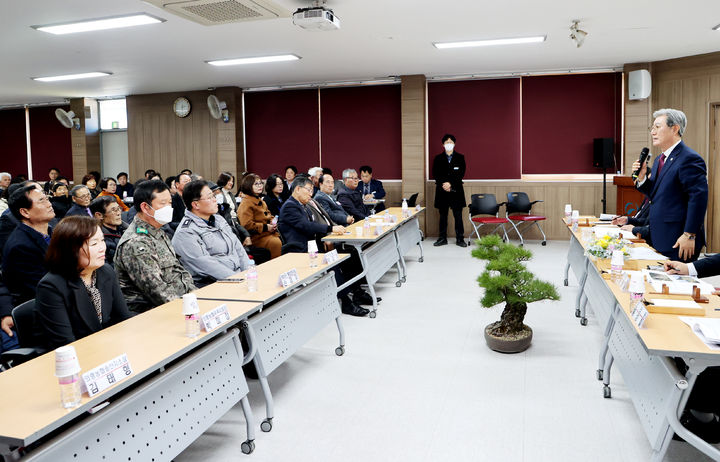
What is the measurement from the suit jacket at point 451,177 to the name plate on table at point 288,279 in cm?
638

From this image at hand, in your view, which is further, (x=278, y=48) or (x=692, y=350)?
(x=278, y=48)

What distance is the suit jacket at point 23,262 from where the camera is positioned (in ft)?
11.1

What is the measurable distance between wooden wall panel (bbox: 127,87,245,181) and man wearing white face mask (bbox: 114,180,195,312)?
7.83 meters

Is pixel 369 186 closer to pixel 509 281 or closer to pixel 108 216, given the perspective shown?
pixel 108 216

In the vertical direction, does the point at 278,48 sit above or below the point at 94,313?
above

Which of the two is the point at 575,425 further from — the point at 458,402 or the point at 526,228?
the point at 526,228

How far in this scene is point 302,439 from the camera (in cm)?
296

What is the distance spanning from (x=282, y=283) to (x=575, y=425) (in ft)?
6.11

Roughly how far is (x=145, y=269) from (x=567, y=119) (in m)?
8.48

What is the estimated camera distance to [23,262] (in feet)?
11.2

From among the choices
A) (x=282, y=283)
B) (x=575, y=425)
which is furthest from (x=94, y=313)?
(x=575, y=425)

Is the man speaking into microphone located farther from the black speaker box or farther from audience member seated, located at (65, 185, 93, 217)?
the black speaker box

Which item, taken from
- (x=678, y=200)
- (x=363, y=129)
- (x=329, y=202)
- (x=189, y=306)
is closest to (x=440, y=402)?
(x=189, y=306)

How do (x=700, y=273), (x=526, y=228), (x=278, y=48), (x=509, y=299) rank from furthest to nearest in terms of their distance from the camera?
(x=526, y=228)
(x=278, y=48)
(x=509, y=299)
(x=700, y=273)
